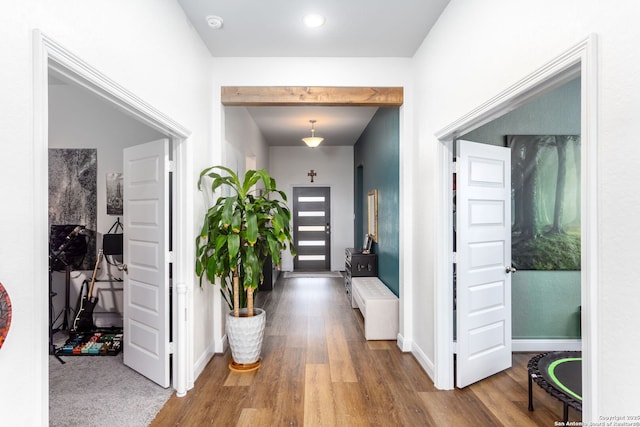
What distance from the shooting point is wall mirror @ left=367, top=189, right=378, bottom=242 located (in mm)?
5353

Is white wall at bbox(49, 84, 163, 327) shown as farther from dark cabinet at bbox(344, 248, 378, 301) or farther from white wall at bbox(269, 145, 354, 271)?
white wall at bbox(269, 145, 354, 271)

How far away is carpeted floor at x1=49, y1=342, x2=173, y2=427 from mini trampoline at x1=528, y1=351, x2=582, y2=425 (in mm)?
2574

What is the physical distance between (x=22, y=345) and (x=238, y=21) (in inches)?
100

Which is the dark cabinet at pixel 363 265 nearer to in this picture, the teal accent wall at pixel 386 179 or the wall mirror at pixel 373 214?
the teal accent wall at pixel 386 179

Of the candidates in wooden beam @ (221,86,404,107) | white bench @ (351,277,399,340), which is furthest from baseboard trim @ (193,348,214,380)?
wooden beam @ (221,86,404,107)

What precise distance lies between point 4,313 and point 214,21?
2.46 metres

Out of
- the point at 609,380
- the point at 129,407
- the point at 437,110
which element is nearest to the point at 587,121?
the point at 609,380

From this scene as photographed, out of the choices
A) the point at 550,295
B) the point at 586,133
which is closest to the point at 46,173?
the point at 586,133

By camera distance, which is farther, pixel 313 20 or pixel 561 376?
pixel 313 20

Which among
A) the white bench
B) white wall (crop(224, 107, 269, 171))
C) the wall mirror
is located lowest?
the white bench

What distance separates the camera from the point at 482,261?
2799 millimetres

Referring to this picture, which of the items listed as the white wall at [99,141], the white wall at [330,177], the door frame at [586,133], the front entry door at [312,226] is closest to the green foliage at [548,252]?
the door frame at [586,133]

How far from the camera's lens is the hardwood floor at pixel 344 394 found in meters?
2.34

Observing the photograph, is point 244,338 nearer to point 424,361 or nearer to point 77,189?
point 424,361
